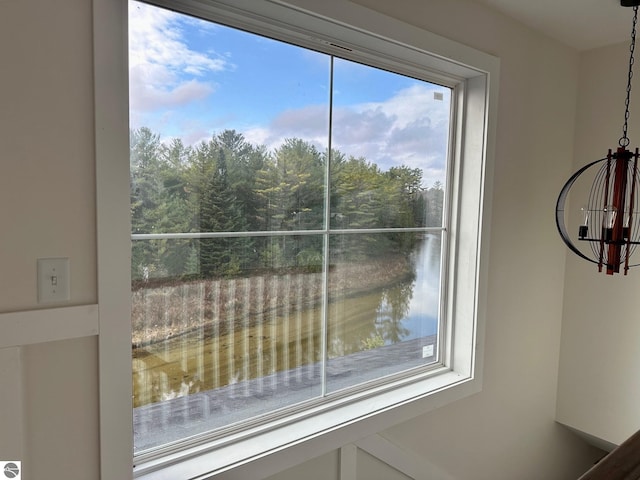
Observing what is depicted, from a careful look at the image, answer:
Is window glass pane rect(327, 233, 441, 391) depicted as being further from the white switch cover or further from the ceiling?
the ceiling

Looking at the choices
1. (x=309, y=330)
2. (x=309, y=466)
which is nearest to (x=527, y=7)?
(x=309, y=330)

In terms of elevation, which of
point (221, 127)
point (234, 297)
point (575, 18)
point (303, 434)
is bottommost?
point (303, 434)

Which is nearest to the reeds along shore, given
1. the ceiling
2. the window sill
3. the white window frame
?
the white window frame

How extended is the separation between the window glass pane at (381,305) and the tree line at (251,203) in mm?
17

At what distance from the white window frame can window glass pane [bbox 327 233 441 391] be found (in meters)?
0.09

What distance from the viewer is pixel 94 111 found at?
3.27ft

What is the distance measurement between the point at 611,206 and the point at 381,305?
3.22 ft

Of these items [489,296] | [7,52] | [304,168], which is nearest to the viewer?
[7,52]

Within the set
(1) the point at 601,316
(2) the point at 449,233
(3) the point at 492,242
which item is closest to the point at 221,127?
(2) the point at 449,233

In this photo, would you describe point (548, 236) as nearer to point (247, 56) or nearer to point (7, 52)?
point (247, 56)

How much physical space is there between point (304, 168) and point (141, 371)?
87 centimetres

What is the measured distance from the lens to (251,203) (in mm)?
1437

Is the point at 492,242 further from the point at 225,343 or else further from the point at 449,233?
the point at 225,343

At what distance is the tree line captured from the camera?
4.10 feet
